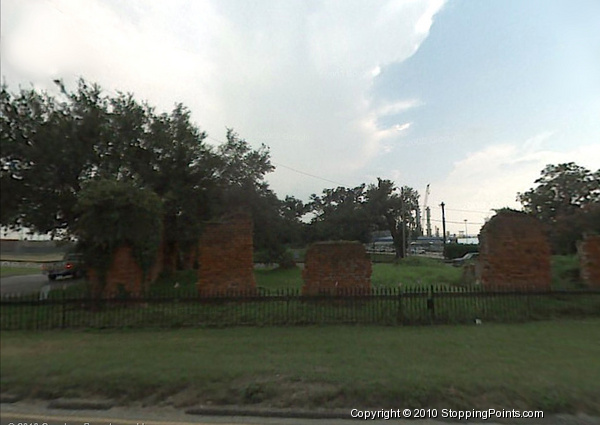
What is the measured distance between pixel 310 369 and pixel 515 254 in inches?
301

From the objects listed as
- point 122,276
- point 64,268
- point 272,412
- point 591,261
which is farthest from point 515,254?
point 64,268

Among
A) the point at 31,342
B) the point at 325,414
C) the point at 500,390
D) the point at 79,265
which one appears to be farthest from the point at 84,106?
the point at 500,390

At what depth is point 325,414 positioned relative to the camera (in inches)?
153

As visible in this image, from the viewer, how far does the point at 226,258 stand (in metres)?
9.40

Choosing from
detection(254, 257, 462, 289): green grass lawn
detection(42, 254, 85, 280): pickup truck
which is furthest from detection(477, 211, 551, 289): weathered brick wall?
detection(42, 254, 85, 280): pickup truck

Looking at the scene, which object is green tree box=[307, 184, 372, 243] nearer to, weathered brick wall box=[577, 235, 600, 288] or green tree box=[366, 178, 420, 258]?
green tree box=[366, 178, 420, 258]

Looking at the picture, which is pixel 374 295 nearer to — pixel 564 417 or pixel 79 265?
pixel 564 417

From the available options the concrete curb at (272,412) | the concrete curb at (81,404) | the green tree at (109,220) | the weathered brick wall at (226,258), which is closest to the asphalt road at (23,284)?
the concrete curb at (81,404)

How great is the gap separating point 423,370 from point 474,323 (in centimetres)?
424

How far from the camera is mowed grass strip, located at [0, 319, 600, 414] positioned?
415cm

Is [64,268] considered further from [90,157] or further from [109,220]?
[90,157]

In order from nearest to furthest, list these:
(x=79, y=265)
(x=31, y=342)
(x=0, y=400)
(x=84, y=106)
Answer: (x=0, y=400)
(x=31, y=342)
(x=79, y=265)
(x=84, y=106)

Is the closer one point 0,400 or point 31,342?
point 0,400

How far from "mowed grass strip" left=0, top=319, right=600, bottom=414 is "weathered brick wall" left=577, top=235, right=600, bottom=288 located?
404cm
